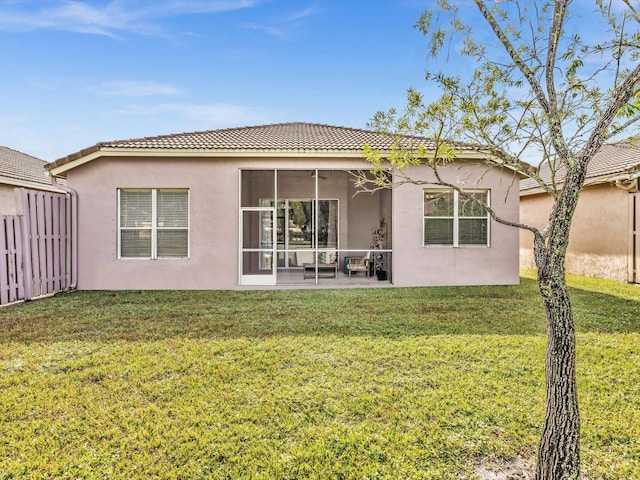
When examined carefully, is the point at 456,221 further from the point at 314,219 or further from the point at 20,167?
the point at 20,167

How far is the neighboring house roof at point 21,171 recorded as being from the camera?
44.6ft

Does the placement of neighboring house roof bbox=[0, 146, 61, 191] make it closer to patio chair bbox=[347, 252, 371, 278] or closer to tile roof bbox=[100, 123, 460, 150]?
tile roof bbox=[100, 123, 460, 150]

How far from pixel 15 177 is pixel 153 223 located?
751 cm

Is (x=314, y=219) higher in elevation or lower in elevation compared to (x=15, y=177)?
lower

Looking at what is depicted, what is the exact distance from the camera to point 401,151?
10.3ft

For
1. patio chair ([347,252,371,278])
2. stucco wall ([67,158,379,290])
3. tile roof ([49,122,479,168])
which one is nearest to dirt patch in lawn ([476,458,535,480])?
tile roof ([49,122,479,168])

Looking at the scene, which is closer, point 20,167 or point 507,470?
point 507,470

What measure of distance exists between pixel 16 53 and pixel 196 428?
54.4 ft

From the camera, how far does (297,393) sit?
4039 mm

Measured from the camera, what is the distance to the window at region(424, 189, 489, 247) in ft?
36.3

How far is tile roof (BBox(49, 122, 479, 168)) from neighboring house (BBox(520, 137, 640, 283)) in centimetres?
657

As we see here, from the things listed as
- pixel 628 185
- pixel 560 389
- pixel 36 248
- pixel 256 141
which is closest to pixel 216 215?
pixel 256 141

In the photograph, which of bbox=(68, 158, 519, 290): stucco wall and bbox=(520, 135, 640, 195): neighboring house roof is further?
bbox=(520, 135, 640, 195): neighboring house roof

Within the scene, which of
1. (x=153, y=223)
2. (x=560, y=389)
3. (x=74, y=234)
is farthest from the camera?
(x=153, y=223)
